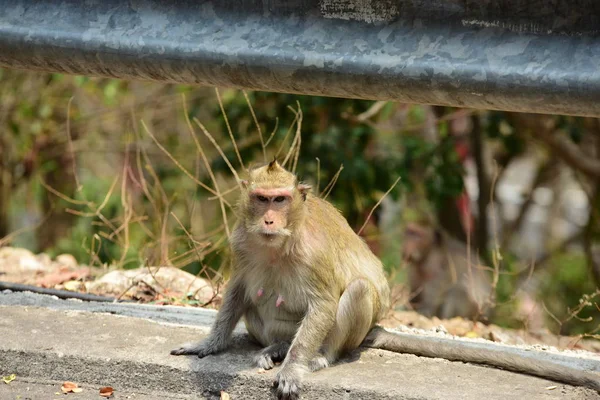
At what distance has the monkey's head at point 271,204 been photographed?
4312 millimetres

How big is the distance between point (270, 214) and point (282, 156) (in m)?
4.95

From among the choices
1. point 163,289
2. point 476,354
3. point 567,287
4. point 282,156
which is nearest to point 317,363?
point 476,354

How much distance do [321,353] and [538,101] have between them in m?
1.71

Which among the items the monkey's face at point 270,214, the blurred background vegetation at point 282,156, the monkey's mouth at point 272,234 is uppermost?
the monkey's face at point 270,214

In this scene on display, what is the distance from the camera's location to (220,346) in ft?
14.6

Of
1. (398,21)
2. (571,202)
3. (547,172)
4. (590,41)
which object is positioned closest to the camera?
(590,41)

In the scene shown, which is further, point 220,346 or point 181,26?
point 220,346

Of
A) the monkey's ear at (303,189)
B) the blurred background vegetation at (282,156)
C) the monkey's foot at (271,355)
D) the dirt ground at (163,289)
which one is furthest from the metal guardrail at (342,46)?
the blurred background vegetation at (282,156)

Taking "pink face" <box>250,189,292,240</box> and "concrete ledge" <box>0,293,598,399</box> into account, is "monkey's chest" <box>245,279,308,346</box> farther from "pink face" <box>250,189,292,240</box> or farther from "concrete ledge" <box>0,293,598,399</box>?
"pink face" <box>250,189,292,240</box>

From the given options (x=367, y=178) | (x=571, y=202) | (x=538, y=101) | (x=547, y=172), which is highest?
(x=538, y=101)

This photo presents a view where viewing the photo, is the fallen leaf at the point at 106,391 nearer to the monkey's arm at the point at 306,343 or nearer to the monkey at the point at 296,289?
the monkey at the point at 296,289

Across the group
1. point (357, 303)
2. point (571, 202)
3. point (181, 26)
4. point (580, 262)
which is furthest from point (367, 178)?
point (571, 202)

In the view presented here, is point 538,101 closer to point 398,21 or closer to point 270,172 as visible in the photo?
point 398,21

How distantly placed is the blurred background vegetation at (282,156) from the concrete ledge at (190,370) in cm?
159
